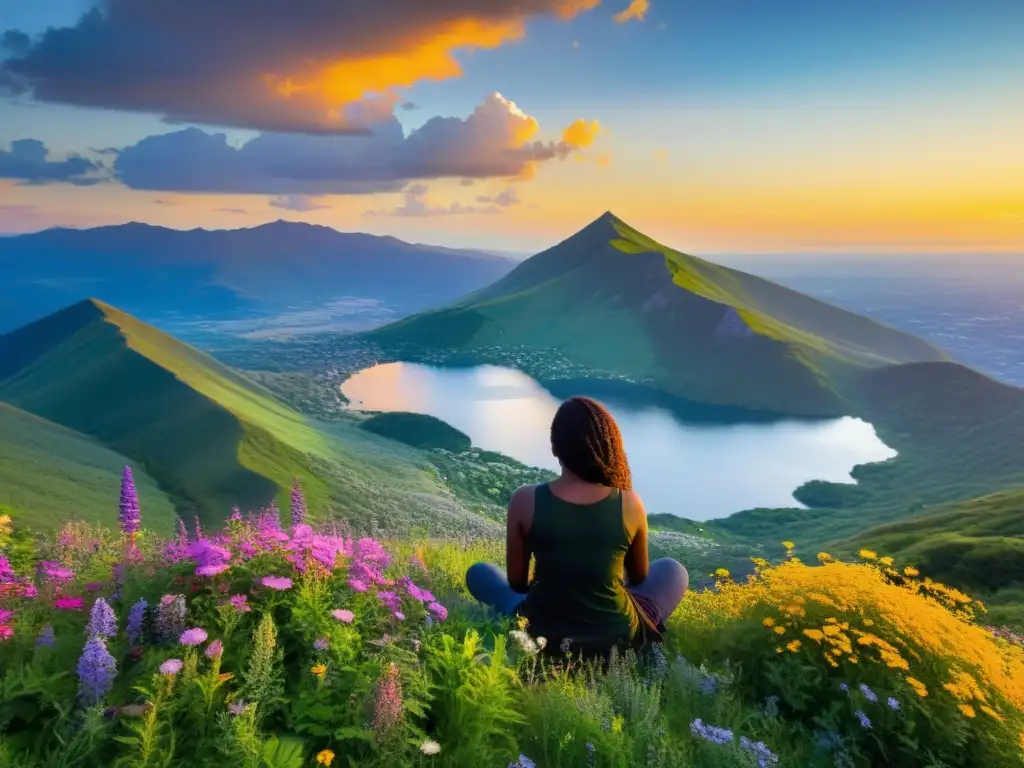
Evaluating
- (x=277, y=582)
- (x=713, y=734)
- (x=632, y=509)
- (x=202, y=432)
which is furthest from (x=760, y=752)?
(x=202, y=432)

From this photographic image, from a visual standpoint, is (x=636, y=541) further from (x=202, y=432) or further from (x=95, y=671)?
(x=202, y=432)

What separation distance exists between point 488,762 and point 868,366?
193 metres

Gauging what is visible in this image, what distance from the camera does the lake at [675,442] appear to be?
89.5 metres

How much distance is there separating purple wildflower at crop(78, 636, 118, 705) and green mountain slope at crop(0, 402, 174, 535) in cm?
2648

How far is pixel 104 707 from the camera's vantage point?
3.49m

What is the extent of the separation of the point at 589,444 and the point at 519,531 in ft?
3.29

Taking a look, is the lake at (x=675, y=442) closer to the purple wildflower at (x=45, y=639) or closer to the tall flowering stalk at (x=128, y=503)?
the tall flowering stalk at (x=128, y=503)

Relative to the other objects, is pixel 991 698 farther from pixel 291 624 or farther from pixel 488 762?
pixel 291 624

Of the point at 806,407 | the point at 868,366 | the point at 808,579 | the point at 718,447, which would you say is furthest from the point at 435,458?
the point at 868,366

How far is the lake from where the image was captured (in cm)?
8950

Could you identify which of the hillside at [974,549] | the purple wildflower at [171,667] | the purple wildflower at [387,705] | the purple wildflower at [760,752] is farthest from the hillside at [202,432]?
the purple wildflower at [760,752]

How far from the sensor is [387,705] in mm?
3570

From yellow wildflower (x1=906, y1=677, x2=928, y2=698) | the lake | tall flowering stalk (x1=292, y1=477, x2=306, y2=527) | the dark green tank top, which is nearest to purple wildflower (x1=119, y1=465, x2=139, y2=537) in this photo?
tall flowering stalk (x1=292, y1=477, x2=306, y2=527)

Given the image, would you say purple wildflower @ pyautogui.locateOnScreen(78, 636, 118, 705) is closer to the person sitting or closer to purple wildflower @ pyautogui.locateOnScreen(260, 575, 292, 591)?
purple wildflower @ pyautogui.locateOnScreen(260, 575, 292, 591)
